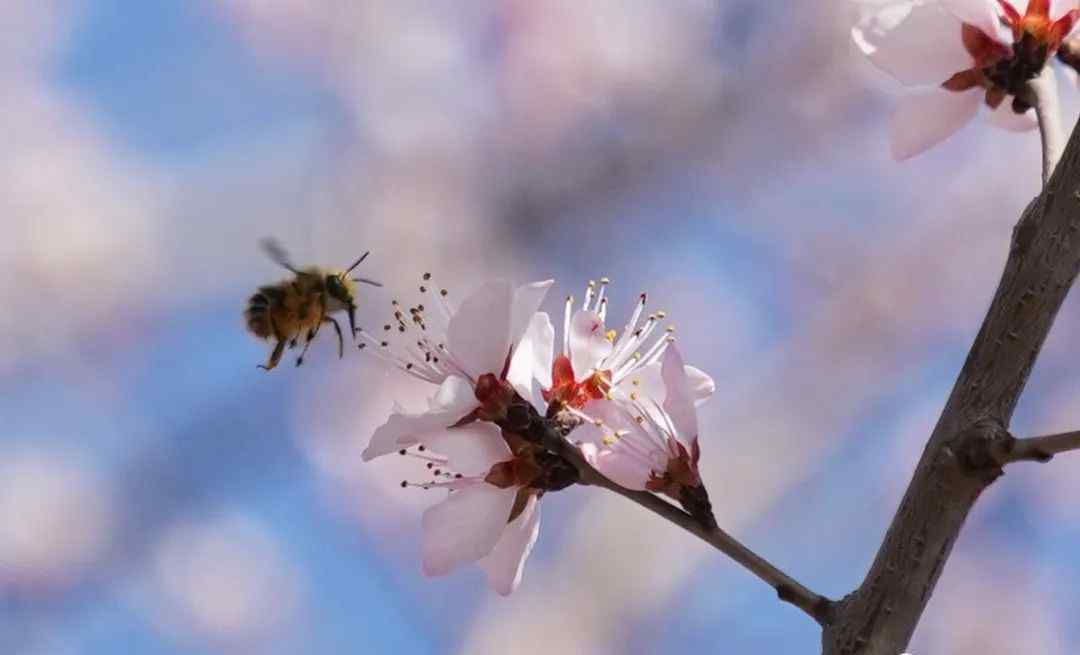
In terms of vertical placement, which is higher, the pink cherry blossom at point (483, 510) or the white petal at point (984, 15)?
the white petal at point (984, 15)

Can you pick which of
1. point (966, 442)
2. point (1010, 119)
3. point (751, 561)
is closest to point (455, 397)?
point (751, 561)

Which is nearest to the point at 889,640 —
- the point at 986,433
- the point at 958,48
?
the point at 986,433

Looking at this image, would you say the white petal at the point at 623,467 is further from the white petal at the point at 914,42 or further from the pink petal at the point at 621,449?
the white petal at the point at 914,42

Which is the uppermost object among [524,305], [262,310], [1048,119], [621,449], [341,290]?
[1048,119]

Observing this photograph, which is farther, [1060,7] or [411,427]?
[1060,7]

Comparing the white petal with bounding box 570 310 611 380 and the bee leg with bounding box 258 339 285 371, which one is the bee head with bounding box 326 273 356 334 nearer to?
the bee leg with bounding box 258 339 285 371

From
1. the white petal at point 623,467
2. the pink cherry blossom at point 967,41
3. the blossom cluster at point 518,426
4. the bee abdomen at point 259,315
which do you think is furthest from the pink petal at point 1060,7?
the bee abdomen at point 259,315

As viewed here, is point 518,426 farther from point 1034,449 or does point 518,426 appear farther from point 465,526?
point 1034,449
